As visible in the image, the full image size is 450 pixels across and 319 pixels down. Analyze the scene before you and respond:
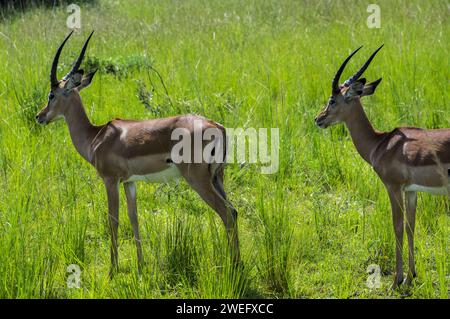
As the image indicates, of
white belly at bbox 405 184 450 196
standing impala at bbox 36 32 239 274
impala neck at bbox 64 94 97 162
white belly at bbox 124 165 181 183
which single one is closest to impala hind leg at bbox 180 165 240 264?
standing impala at bbox 36 32 239 274

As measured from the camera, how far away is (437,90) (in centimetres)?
683

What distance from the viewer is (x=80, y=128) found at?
4.95 metres

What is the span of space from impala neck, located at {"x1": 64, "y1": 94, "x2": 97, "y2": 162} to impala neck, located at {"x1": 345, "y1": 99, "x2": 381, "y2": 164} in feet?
5.49

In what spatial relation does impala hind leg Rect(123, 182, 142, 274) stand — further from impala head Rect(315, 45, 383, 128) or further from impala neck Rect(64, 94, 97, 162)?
impala head Rect(315, 45, 383, 128)

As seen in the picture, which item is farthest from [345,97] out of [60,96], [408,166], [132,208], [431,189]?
[60,96]

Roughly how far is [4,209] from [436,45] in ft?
16.8

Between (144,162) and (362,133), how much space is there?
1.36 meters

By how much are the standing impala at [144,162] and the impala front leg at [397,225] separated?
2.91 ft

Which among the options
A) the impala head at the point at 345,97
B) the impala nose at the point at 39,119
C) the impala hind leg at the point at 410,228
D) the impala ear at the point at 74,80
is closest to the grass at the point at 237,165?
the impala hind leg at the point at 410,228

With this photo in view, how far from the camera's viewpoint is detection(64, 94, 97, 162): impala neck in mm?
4898

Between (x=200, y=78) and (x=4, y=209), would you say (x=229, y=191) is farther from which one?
(x=200, y=78)

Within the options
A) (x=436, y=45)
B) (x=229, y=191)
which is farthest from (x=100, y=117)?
(x=436, y=45)

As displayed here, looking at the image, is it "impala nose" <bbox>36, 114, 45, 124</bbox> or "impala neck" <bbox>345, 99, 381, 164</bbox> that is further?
"impala nose" <bbox>36, 114, 45, 124</bbox>
